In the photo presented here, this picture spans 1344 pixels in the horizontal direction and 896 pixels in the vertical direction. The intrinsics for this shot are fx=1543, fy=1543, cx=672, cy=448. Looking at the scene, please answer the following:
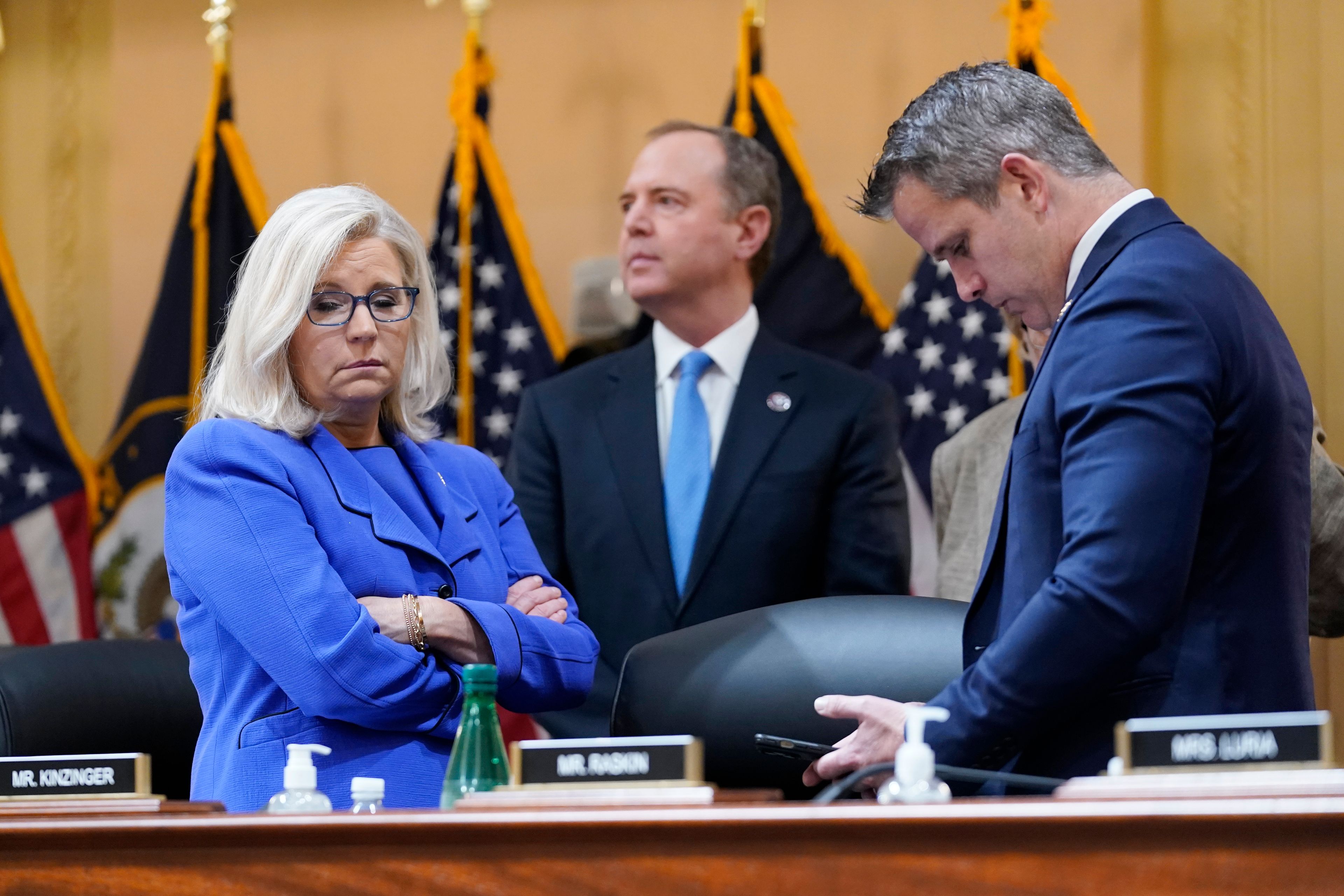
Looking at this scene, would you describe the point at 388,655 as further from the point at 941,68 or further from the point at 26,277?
the point at 26,277

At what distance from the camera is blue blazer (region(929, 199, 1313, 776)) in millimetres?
1587

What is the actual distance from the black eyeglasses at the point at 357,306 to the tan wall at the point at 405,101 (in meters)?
2.53

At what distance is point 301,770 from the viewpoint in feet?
4.75

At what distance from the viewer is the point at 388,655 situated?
1926mm

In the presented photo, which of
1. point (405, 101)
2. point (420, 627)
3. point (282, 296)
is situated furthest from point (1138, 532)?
Answer: point (405, 101)

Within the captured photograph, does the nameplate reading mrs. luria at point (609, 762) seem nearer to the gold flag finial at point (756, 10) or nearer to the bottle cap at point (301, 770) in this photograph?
the bottle cap at point (301, 770)

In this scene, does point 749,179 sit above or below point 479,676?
above

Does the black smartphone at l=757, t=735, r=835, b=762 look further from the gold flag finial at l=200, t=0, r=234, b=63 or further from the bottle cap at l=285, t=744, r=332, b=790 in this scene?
the gold flag finial at l=200, t=0, r=234, b=63

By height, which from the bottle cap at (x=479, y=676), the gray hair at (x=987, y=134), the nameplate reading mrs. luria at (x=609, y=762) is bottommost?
the nameplate reading mrs. luria at (x=609, y=762)

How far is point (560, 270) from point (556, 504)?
171 cm

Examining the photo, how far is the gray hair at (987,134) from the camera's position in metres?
1.90

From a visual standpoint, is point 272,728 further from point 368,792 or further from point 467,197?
point 467,197

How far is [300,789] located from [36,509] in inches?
150

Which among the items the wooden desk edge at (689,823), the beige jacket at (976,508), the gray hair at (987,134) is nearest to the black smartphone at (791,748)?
the wooden desk edge at (689,823)
